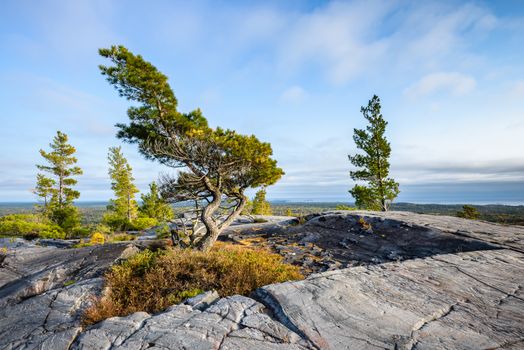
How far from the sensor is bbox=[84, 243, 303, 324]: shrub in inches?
215

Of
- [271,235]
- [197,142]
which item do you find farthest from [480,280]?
[271,235]

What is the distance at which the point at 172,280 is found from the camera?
641 centimetres

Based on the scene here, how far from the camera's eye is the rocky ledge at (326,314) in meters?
3.97

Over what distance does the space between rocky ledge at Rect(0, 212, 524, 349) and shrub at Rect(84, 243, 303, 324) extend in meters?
0.52

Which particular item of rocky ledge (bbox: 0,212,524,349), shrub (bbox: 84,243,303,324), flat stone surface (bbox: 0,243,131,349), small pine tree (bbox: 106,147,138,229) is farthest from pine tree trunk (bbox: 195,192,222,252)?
small pine tree (bbox: 106,147,138,229)

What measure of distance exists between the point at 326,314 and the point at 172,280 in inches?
160

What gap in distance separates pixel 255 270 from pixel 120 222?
2844cm

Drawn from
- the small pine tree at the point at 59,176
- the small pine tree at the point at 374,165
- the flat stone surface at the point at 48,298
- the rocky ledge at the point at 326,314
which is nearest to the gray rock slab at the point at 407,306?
the rocky ledge at the point at 326,314

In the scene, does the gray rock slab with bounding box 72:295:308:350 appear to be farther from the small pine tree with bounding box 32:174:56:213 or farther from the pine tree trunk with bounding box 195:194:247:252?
the small pine tree with bounding box 32:174:56:213

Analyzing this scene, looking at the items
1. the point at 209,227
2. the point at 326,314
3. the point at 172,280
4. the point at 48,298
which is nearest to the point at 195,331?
the point at 326,314

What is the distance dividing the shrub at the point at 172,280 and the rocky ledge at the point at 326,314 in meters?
0.52

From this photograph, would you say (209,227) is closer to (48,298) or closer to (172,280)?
(172,280)

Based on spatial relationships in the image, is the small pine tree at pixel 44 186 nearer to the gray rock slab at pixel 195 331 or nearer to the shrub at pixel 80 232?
the shrub at pixel 80 232

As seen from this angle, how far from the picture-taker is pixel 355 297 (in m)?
5.34
